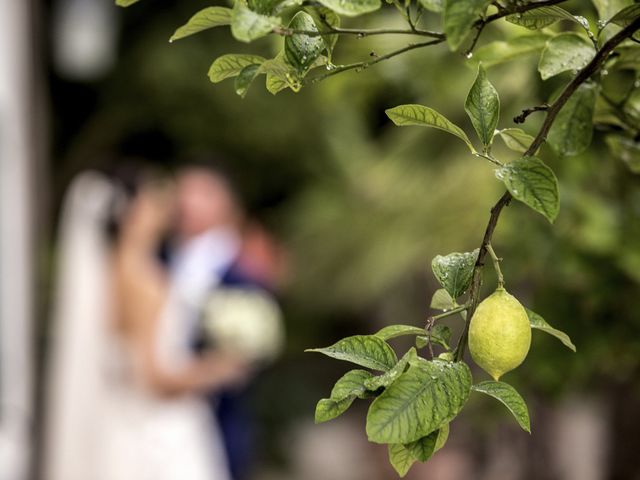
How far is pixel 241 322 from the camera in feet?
11.0

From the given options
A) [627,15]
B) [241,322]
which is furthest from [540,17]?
[241,322]

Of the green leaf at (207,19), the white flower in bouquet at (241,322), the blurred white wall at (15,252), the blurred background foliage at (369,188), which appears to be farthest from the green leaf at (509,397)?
the blurred white wall at (15,252)

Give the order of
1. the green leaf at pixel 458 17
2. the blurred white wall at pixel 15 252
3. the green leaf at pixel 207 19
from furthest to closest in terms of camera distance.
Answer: the blurred white wall at pixel 15 252 < the green leaf at pixel 207 19 < the green leaf at pixel 458 17

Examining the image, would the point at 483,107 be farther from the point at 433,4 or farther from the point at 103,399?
the point at 103,399

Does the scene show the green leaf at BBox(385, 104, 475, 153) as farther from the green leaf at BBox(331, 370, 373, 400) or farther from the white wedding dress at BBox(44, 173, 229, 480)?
the white wedding dress at BBox(44, 173, 229, 480)

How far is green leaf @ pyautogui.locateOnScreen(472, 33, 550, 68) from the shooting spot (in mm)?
777

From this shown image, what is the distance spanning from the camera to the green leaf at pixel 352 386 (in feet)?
1.58

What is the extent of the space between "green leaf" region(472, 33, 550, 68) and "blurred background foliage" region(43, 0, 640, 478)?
186 mm

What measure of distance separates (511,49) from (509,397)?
373 mm

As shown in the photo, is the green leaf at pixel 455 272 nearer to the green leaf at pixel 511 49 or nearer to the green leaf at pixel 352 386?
the green leaf at pixel 352 386

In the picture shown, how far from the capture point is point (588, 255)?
1.30 m

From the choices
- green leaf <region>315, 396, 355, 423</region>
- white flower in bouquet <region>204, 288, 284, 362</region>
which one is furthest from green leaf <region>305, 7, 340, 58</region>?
white flower in bouquet <region>204, 288, 284, 362</region>

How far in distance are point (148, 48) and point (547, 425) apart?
404 centimetres

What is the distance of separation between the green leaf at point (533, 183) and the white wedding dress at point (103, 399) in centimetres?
298
